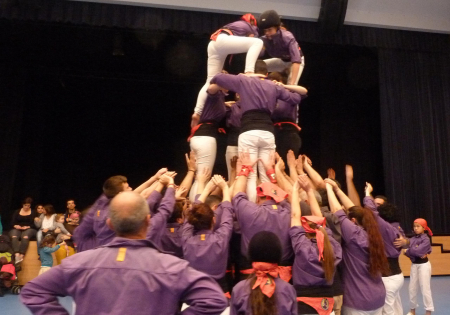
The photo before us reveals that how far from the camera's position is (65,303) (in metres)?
6.27

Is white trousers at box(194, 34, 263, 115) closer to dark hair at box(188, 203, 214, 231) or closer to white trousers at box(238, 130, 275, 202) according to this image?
white trousers at box(238, 130, 275, 202)

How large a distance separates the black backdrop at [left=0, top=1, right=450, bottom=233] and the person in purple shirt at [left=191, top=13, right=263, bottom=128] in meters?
4.13

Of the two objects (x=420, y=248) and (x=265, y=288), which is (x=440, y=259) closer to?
(x=420, y=248)

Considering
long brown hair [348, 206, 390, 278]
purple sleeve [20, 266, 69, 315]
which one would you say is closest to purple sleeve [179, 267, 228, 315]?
purple sleeve [20, 266, 69, 315]

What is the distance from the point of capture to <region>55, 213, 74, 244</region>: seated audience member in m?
7.55

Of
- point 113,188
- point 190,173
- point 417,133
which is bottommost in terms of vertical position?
point 113,188

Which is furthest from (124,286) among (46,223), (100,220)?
(46,223)

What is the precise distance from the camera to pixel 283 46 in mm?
4617

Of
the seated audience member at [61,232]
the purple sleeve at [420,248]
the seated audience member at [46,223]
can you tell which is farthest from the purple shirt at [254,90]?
the seated audience member at [46,223]

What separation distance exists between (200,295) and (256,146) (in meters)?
2.26

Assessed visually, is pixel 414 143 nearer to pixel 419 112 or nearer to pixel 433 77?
pixel 419 112

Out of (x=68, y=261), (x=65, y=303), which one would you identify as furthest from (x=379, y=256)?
(x=65, y=303)

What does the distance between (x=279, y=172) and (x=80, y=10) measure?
6.15 m

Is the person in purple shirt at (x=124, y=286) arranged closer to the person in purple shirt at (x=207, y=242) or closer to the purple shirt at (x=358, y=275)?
the person in purple shirt at (x=207, y=242)
